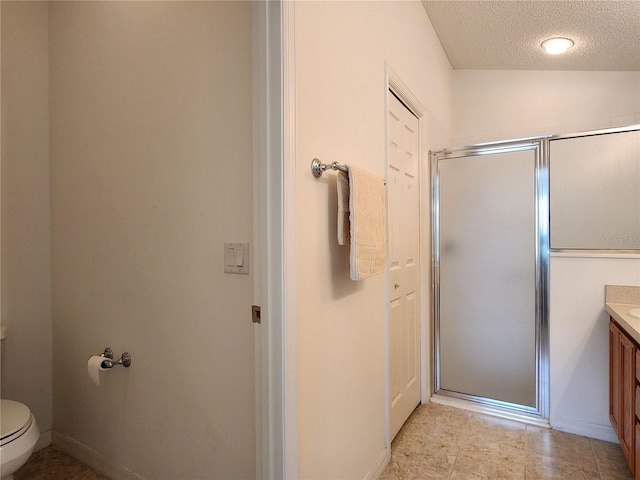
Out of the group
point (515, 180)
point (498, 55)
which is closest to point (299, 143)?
point (515, 180)

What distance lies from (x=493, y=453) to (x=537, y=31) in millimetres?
2587

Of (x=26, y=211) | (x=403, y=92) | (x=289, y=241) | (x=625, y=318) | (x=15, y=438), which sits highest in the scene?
(x=403, y=92)

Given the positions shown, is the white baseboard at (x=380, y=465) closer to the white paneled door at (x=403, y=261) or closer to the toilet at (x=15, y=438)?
the white paneled door at (x=403, y=261)

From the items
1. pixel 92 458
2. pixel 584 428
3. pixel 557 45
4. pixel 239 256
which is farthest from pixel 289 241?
pixel 557 45

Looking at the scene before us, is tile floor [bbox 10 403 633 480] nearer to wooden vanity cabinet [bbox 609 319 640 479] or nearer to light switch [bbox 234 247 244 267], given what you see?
wooden vanity cabinet [bbox 609 319 640 479]

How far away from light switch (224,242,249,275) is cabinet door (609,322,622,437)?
6.08 feet

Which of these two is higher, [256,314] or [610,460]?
[256,314]

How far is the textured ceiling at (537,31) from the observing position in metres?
2.14

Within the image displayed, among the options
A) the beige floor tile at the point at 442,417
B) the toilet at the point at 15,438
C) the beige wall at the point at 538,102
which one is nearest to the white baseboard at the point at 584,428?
the beige floor tile at the point at 442,417

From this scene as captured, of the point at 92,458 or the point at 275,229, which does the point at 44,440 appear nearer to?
the point at 92,458

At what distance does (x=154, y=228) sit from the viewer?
1.49 m

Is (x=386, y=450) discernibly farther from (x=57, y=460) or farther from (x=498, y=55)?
(x=498, y=55)

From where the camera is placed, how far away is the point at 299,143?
1.15 m

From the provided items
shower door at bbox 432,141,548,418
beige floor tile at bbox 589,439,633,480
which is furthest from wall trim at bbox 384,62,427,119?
beige floor tile at bbox 589,439,633,480
